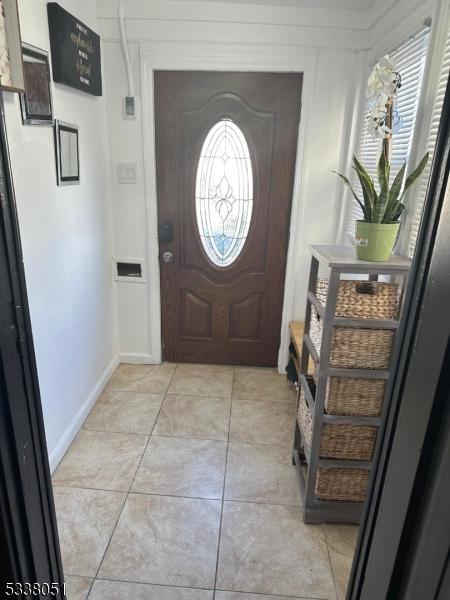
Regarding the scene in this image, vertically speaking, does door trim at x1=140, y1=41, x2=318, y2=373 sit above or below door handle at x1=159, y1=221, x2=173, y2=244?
above

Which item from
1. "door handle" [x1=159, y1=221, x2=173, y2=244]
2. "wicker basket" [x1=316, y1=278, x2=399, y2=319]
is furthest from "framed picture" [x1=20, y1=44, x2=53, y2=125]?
"wicker basket" [x1=316, y1=278, x2=399, y2=319]

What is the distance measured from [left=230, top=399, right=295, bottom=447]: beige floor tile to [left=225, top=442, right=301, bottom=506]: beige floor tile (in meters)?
0.06

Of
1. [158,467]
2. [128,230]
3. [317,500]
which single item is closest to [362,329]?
[317,500]

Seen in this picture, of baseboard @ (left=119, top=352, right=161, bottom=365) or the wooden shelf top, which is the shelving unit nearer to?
the wooden shelf top

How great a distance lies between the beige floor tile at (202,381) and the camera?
265 centimetres

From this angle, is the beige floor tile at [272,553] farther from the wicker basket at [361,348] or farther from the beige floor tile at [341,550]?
the wicker basket at [361,348]

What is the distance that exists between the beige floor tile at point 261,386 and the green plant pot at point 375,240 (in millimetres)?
1425

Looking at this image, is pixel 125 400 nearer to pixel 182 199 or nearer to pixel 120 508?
pixel 120 508

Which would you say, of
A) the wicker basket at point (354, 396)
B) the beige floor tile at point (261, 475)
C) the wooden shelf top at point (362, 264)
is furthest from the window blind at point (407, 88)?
the beige floor tile at point (261, 475)

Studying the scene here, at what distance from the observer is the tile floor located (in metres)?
1.44

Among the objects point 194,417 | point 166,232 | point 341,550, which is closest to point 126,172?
point 166,232

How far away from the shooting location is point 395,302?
147cm

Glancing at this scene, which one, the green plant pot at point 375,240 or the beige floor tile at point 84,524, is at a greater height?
the green plant pot at point 375,240

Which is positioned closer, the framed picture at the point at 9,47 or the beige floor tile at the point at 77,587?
the framed picture at the point at 9,47
